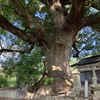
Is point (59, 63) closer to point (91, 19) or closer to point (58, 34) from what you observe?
point (58, 34)

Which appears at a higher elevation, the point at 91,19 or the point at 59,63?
the point at 91,19

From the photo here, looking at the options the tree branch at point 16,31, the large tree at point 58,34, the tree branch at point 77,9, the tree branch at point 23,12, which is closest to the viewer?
the tree branch at point 23,12

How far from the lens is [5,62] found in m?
8.87

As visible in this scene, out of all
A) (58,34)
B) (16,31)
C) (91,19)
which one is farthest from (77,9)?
(16,31)

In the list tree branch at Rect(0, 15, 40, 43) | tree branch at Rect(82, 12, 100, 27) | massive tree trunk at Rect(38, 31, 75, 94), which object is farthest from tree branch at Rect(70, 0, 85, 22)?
tree branch at Rect(0, 15, 40, 43)

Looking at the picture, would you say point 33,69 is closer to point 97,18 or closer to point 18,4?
point 18,4

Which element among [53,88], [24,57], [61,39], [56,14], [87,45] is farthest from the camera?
[87,45]

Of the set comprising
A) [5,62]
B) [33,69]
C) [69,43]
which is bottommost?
[33,69]

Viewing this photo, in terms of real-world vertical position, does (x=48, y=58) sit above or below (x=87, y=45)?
below

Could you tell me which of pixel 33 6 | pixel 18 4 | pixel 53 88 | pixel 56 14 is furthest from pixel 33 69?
pixel 33 6

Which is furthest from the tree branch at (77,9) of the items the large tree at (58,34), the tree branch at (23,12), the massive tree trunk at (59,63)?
the tree branch at (23,12)

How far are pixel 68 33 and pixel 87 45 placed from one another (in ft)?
16.3

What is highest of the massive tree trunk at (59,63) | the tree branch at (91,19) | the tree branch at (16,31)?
the tree branch at (91,19)

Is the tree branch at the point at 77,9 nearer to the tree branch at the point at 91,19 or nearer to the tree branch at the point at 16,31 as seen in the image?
the tree branch at the point at 91,19
